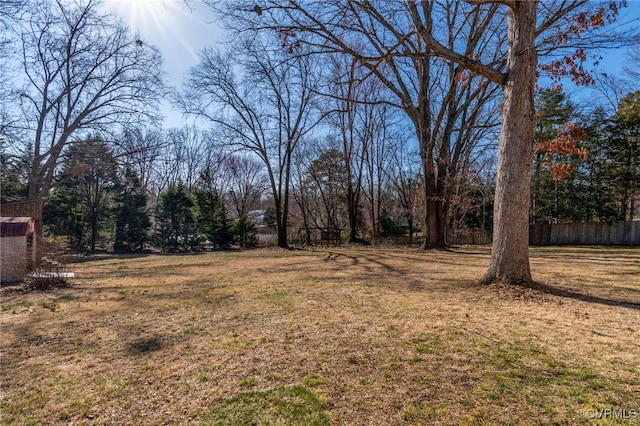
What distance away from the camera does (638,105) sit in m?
17.5

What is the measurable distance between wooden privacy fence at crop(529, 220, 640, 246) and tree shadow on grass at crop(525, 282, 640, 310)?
771 inches

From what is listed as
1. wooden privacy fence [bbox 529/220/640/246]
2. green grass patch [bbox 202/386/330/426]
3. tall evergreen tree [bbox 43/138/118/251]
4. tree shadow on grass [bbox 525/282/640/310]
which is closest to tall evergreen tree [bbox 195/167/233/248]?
tall evergreen tree [bbox 43/138/118/251]

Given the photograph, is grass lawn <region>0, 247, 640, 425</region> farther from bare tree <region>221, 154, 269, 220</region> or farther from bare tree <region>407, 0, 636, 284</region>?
bare tree <region>221, 154, 269, 220</region>

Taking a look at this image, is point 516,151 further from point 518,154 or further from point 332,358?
point 332,358

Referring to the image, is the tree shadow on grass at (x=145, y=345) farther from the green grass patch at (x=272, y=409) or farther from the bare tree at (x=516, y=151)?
the bare tree at (x=516, y=151)

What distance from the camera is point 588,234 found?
2000cm

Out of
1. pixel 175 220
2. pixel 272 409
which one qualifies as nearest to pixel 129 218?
pixel 175 220

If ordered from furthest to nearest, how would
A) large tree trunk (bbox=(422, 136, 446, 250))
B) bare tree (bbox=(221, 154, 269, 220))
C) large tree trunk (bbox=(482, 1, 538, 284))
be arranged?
bare tree (bbox=(221, 154, 269, 220)) → large tree trunk (bbox=(422, 136, 446, 250)) → large tree trunk (bbox=(482, 1, 538, 284))

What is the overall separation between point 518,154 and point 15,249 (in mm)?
9217

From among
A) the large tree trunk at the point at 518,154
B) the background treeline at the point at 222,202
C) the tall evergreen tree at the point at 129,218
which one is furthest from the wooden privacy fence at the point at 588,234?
the tall evergreen tree at the point at 129,218

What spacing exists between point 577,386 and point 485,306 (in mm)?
1897

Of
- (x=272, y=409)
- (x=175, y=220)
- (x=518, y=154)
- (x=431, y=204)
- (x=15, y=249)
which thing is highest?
(x=518, y=154)

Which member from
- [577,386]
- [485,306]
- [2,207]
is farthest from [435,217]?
[2,207]

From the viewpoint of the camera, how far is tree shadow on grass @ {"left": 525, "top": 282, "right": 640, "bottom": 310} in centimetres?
390
